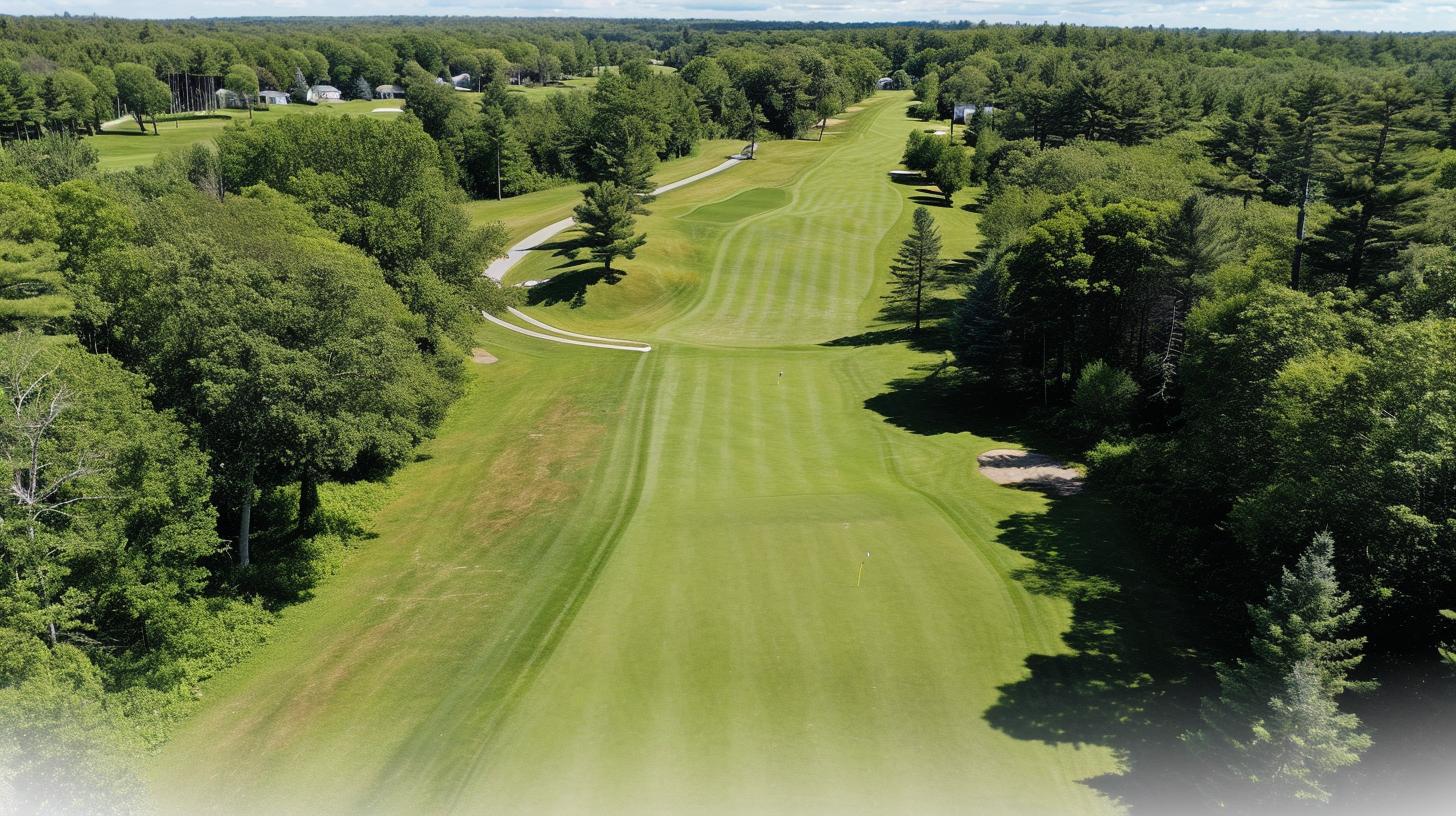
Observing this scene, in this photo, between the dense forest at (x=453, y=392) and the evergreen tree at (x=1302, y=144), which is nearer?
the dense forest at (x=453, y=392)

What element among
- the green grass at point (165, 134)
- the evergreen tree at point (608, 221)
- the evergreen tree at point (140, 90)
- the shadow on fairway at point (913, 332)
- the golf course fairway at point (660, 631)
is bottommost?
the golf course fairway at point (660, 631)

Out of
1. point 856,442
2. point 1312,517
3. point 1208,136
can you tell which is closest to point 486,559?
point 856,442

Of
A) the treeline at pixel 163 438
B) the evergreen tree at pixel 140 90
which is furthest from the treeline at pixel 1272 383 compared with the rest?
the evergreen tree at pixel 140 90

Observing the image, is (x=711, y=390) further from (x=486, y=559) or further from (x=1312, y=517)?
(x=1312, y=517)

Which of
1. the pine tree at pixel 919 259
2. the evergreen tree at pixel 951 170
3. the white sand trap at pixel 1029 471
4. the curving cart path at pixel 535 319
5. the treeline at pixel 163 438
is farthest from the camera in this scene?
the evergreen tree at pixel 951 170

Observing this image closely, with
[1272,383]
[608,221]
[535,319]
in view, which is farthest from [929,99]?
[1272,383]

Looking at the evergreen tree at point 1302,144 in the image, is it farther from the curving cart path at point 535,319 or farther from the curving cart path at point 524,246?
the curving cart path at point 524,246
